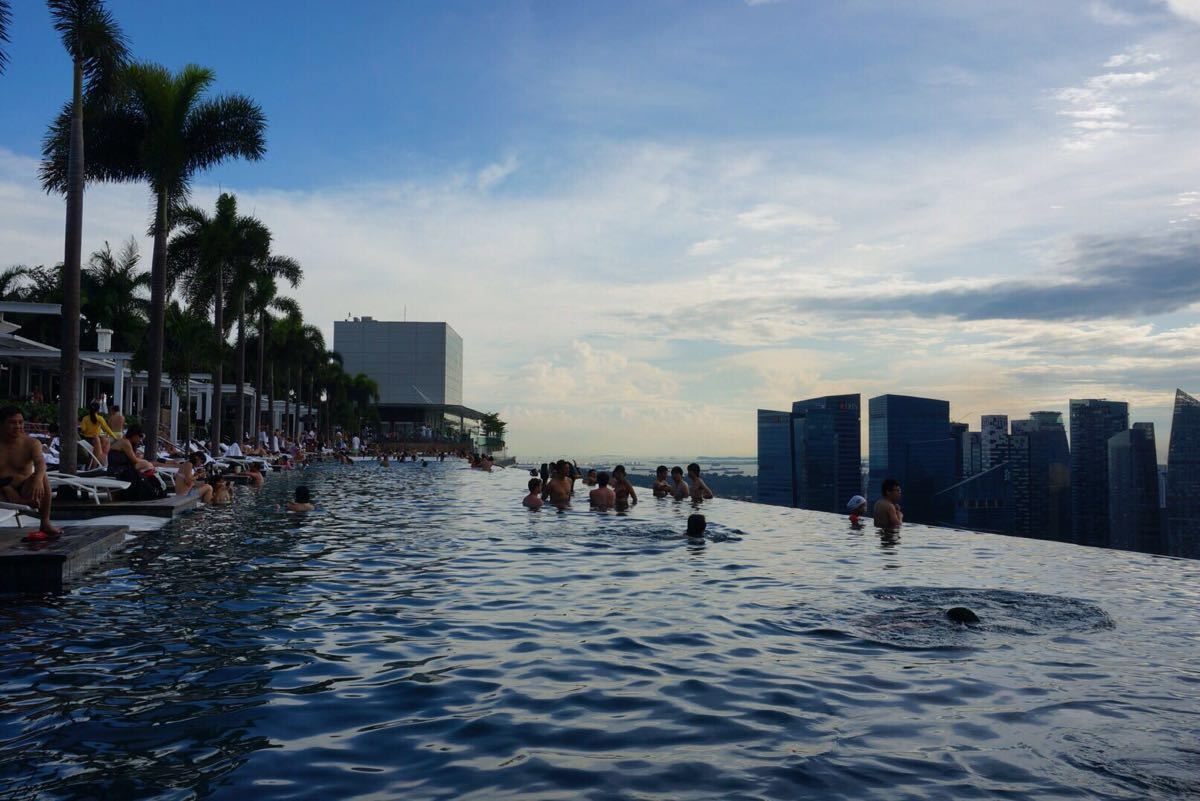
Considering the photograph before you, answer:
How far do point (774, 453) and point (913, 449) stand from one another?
30.8m

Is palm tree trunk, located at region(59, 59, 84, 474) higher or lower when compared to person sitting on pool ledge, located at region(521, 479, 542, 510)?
higher

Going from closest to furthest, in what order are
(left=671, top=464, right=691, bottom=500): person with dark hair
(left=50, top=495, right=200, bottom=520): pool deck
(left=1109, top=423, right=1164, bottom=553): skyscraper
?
(left=50, top=495, right=200, bottom=520): pool deck
(left=671, top=464, right=691, bottom=500): person with dark hair
(left=1109, top=423, right=1164, bottom=553): skyscraper

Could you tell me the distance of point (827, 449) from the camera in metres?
122

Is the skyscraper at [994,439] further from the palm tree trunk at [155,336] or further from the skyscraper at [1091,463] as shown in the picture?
the palm tree trunk at [155,336]

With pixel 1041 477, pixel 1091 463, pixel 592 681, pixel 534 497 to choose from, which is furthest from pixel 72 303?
pixel 1091 463

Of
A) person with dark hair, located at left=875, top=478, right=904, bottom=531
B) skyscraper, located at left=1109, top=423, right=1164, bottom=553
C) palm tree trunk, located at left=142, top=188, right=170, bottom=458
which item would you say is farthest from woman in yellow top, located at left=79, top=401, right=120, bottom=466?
skyscraper, located at left=1109, top=423, right=1164, bottom=553

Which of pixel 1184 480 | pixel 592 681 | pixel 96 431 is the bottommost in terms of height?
pixel 1184 480

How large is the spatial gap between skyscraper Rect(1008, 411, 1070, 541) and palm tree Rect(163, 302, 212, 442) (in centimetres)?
6795

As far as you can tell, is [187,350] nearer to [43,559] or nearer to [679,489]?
[679,489]

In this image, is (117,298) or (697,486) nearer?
(697,486)

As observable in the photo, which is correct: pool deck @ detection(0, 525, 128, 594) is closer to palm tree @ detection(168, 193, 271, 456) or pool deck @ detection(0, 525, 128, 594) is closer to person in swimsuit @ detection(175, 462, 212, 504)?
person in swimsuit @ detection(175, 462, 212, 504)

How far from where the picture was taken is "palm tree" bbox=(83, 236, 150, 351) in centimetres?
5141

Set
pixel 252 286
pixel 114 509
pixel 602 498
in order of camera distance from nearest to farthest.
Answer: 1. pixel 114 509
2. pixel 602 498
3. pixel 252 286

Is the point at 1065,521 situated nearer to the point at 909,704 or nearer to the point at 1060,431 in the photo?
the point at 1060,431
